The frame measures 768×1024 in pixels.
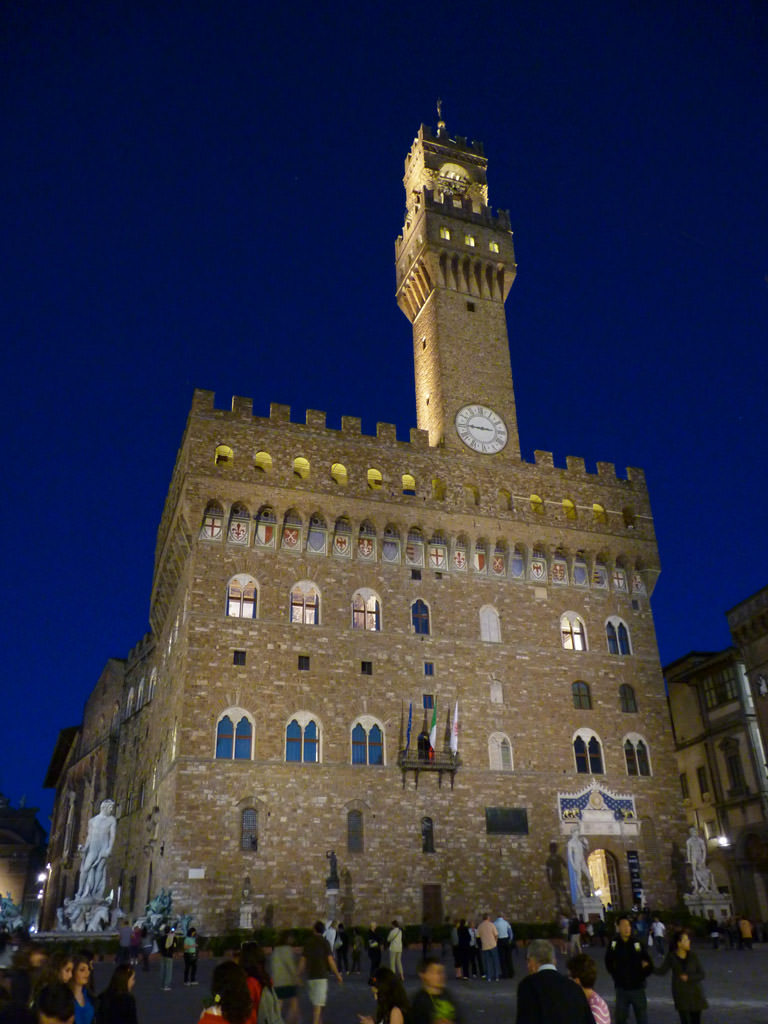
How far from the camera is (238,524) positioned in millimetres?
31938

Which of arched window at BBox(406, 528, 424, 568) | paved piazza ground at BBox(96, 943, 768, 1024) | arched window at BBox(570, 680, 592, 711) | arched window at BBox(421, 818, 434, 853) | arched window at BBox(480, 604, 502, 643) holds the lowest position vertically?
paved piazza ground at BBox(96, 943, 768, 1024)

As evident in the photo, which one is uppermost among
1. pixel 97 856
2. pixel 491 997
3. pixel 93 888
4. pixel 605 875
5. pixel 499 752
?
pixel 499 752

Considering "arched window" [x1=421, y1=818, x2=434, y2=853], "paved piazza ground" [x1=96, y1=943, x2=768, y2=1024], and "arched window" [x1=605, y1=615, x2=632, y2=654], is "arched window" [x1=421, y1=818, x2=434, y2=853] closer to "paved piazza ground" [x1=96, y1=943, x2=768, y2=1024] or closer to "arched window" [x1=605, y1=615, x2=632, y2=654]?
Answer: "paved piazza ground" [x1=96, y1=943, x2=768, y2=1024]

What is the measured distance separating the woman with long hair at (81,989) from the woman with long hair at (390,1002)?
2.53 m

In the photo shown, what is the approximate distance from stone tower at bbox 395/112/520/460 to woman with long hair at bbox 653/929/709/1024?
91.0ft

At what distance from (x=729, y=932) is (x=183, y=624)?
2091 centimetres

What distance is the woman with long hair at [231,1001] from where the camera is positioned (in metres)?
5.87

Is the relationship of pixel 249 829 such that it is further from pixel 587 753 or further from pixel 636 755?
pixel 636 755

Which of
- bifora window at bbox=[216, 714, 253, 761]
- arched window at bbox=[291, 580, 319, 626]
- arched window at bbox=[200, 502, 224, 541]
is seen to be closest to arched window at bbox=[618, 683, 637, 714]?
arched window at bbox=[291, 580, 319, 626]

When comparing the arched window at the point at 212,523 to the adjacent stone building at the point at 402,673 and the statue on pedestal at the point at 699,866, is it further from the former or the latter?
the statue on pedestal at the point at 699,866

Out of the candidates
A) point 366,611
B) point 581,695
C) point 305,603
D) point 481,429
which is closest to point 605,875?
point 581,695

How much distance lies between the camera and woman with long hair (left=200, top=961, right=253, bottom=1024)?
19.3 feet

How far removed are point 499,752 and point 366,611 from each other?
7.25 meters

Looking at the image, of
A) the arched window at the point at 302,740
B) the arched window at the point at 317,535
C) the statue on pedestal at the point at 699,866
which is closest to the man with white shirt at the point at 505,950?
the arched window at the point at 302,740
